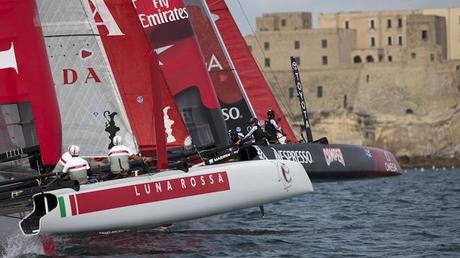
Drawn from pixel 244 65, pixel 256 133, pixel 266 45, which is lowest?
pixel 266 45

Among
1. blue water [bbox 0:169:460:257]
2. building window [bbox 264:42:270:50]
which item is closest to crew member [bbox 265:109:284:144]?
blue water [bbox 0:169:460:257]

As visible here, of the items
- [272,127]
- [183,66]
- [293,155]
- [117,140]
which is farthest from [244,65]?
[117,140]

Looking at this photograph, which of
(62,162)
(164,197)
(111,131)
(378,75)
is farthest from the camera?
(378,75)

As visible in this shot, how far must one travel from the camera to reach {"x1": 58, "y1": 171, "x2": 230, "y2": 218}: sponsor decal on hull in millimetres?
11672

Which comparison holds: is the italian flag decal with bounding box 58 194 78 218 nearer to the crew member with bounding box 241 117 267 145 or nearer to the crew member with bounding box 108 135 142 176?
the crew member with bounding box 108 135 142 176

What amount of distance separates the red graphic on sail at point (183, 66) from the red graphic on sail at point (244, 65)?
3.51 m

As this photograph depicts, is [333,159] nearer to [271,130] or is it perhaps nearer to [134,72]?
[271,130]

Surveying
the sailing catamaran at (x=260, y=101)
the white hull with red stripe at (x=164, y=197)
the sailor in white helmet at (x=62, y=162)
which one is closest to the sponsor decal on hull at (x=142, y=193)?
the white hull with red stripe at (x=164, y=197)

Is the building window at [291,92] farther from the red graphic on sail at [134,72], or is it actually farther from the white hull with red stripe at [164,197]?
the white hull with red stripe at [164,197]

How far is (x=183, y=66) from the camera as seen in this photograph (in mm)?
14984

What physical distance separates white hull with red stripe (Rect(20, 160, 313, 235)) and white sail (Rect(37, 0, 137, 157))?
1516mm

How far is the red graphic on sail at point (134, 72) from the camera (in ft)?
46.3

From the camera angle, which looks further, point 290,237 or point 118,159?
point 290,237

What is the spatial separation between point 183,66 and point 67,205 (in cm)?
371
